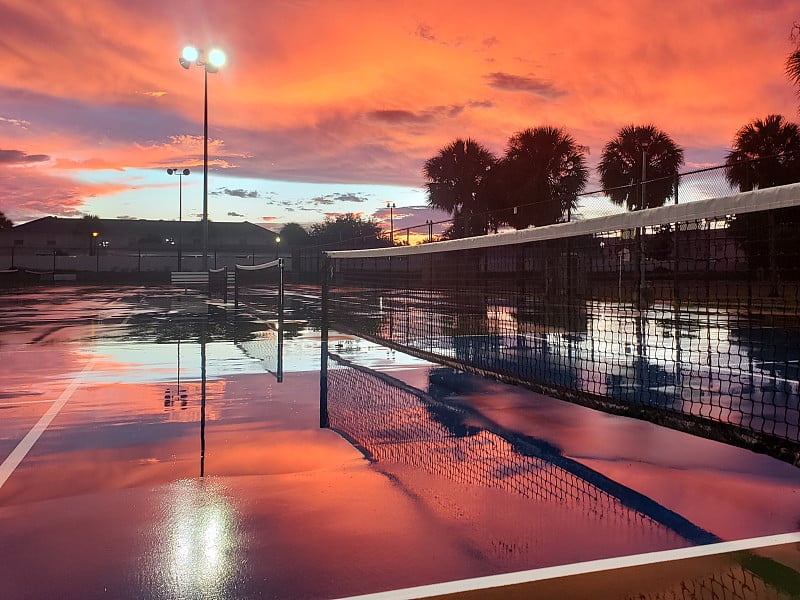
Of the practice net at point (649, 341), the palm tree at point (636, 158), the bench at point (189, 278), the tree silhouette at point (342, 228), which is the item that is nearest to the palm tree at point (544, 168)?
the palm tree at point (636, 158)

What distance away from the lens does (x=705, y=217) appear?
704cm

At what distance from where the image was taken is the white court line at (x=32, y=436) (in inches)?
208

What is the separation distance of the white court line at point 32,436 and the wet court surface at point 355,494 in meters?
0.03

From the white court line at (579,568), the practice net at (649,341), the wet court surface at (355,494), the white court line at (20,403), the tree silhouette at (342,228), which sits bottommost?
the white court line at (579,568)

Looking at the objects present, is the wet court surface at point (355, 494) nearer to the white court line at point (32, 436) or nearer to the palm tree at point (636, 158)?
the white court line at point (32, 436)

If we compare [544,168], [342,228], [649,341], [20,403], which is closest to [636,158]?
[544,168]

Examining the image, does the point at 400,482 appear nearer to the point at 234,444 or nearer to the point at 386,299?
the point at 234,444

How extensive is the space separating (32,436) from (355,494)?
10.5 feet

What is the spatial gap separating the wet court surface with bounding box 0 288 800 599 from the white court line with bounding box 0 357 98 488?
0.08 feet

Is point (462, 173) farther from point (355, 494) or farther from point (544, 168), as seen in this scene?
point (355, 494)

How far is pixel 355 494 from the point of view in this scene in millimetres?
4719

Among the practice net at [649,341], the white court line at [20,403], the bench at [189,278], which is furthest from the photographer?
the bench at [189,278]

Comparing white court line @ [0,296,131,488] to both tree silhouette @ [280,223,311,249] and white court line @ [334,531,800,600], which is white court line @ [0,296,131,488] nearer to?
white court line @ [334,531,800,600]

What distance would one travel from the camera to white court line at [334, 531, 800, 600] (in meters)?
3.28
